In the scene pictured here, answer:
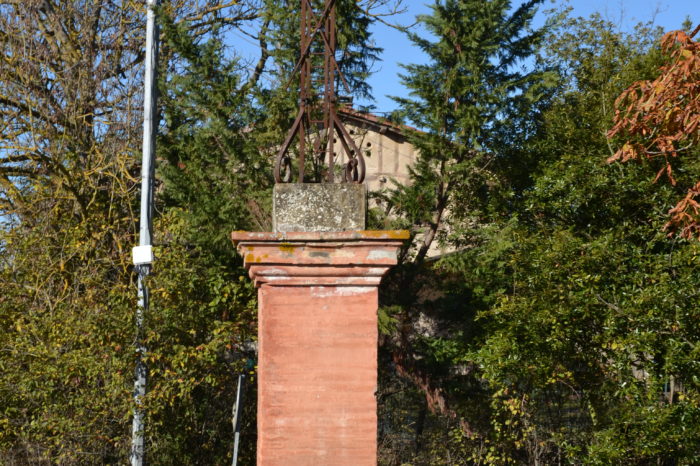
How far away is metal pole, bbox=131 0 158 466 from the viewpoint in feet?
34.7

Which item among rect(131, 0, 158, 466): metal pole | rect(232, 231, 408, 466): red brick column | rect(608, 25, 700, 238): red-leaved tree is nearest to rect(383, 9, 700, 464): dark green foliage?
rect(608, 25, 700, 238): red-leaved tree

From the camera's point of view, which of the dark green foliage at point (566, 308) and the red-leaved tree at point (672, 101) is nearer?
the red-leaved tree at point (672, 101)

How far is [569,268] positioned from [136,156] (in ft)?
20.5

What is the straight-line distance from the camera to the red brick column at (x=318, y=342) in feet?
13.9

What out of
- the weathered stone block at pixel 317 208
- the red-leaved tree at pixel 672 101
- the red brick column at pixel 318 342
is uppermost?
the red-leaved tree at pixel 672 101

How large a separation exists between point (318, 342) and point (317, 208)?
69 centimetres

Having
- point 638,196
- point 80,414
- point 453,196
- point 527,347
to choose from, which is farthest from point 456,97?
point 80,414

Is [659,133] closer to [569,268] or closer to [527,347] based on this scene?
[569,268]

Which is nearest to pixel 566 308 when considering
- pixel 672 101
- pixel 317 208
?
pixel 672 101

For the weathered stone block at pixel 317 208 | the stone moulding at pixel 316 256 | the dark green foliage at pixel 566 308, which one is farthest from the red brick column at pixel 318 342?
the dark green foliage at pixel 566 308

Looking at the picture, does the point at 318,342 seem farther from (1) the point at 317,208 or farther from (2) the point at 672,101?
(2) the point at 672,101

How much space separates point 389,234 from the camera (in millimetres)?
4355

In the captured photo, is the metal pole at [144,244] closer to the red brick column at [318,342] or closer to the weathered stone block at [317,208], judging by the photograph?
the weathered stone block at [317,208]

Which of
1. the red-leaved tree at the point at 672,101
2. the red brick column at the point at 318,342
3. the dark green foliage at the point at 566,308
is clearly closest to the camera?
the red brick column at the point at 318,342
